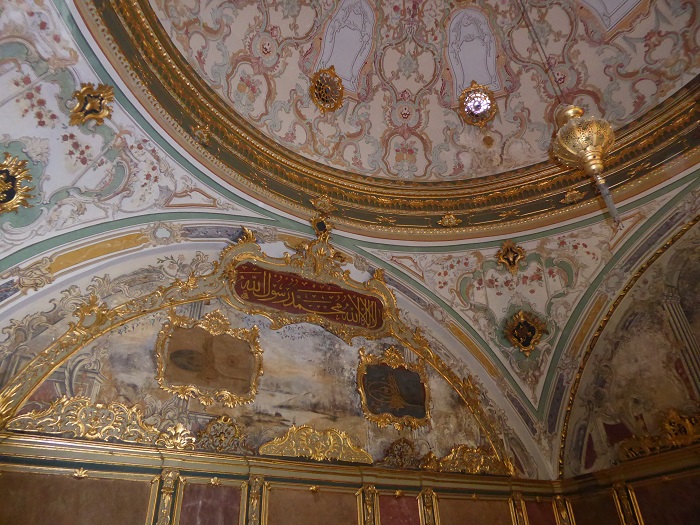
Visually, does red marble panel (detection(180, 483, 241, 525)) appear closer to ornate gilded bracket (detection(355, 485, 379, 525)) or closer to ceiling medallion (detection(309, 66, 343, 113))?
ornate gilded bracket (detection(355, 485, 379, 525))

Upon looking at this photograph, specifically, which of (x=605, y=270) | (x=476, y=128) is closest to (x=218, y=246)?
(x=476, y=128)

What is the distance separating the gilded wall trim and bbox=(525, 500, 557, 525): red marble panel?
4340mm

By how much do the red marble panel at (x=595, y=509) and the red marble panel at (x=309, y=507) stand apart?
3704mm

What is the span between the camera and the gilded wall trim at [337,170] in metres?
5.98

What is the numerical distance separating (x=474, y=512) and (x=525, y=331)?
291 centimetres

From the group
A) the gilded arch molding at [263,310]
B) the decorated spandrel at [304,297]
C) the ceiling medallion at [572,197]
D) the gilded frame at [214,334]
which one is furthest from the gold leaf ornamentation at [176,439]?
the ceiling medallion at [572,197]

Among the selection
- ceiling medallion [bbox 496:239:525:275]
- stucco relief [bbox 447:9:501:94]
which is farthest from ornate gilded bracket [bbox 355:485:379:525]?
stucco relief [bbox 447:9:501:94]

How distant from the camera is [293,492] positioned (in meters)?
6.10

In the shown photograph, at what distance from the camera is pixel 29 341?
5543 millimetres

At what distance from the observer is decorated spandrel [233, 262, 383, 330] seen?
7.34 m

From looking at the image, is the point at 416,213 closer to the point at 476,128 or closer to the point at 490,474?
the point at 476,128

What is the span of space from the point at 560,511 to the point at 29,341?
7633 mm

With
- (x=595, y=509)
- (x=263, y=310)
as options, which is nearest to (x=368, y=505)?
(x=263, y=310)

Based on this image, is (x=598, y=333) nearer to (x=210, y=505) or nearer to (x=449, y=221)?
(x=449, y=221)
